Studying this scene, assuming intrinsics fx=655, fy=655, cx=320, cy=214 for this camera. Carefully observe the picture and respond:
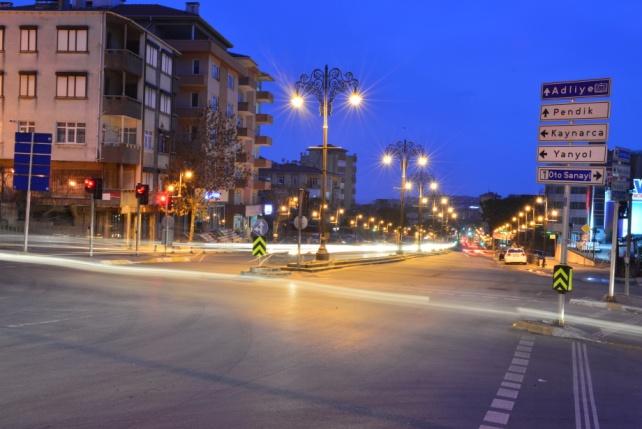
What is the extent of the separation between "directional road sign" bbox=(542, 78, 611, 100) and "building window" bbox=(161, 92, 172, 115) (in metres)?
48.3

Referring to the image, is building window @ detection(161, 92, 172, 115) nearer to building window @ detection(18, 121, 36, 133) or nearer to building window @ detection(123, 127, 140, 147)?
building window @ detection(123, 127, 140, 147)

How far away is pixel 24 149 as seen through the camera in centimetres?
3078

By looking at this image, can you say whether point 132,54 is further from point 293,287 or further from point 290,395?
point 290,395

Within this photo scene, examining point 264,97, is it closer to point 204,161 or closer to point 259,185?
point 259,185

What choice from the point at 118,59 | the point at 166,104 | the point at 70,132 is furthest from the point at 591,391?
the point at 166,104

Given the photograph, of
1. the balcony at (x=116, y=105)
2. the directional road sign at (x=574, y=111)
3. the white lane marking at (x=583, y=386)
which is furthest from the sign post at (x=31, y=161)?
the white lane marking at (x=583, y=386)

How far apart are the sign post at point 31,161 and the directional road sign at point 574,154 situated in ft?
79.4

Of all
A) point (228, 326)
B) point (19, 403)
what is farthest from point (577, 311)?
point (19, 403)

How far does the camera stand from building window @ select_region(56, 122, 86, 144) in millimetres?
50125

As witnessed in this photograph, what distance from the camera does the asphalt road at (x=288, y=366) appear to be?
22.7 feet

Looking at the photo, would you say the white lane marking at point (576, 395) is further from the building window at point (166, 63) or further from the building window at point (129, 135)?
the building window at point (166, 63)

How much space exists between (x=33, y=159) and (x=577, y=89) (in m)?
25.5

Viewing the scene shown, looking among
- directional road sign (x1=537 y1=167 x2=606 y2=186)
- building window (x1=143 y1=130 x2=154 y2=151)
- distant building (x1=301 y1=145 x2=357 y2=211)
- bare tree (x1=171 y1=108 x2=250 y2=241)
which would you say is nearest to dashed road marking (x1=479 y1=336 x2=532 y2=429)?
directional road sign (x1=537 y1=167 x2=606 y2=186)

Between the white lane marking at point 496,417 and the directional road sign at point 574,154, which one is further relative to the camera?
the directional road sign at point 574,154
